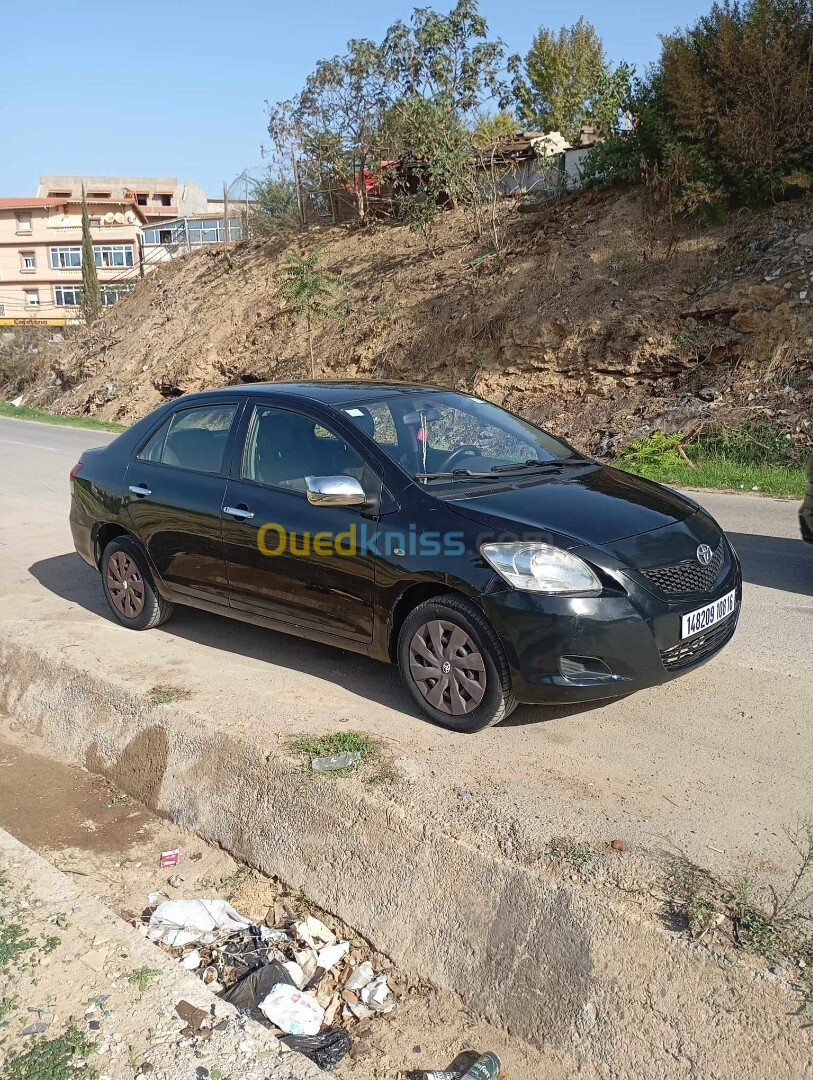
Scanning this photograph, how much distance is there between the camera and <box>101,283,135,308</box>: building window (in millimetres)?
37419

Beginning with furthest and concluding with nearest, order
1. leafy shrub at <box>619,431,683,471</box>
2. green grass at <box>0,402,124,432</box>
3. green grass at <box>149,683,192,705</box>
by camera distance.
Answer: green grass at <box>0,402,124,432</box>, leafy shrub at <box>619,431,683,471</box>, green grass at <box>149,683,192,705</box>

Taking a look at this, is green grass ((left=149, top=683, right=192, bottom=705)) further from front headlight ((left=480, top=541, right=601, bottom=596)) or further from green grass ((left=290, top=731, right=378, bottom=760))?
front headlight ((left=480, top=541, right=601, bottom=596))

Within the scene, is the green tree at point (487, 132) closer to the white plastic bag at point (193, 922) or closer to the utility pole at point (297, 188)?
the utility pole at point (297, 188)

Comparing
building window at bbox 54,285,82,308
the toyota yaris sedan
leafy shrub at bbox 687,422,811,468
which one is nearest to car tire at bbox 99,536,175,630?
the toyota yaris sedan

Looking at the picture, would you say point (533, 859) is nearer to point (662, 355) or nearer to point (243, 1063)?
point (243, 1063)

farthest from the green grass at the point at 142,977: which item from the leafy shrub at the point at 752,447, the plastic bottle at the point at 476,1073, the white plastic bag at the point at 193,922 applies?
the leafy shrub at the point at 752,447

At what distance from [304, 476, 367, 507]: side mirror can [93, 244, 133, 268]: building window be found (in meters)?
62.8

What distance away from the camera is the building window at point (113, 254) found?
62.4m

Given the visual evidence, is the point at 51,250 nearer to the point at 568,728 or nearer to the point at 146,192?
the point at 146,192

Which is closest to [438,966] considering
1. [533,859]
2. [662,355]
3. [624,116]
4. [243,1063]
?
[533,859]

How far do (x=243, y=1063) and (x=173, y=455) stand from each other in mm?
4032

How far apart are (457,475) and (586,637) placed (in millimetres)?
1268

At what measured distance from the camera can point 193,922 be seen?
4039 millimetres

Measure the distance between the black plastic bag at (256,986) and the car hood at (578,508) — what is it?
2101mm
